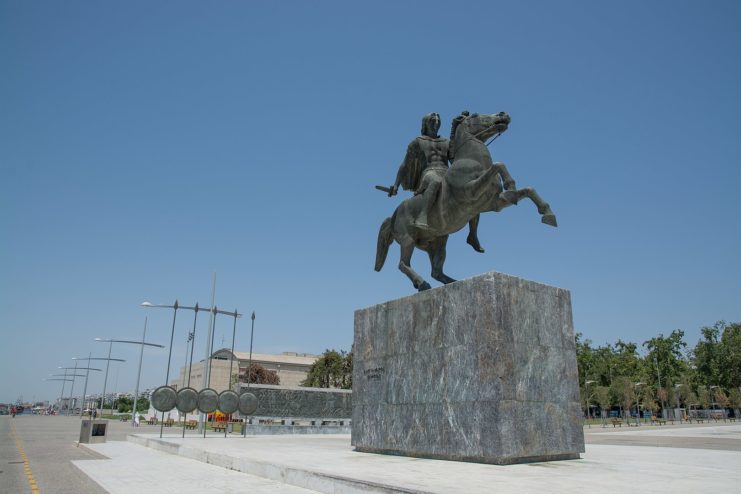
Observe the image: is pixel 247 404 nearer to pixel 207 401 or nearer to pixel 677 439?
pixel 207 401

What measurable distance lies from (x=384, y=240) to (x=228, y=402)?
12479mm

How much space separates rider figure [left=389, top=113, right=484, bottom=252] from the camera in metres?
10.9

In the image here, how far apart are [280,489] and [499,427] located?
3.44 meters

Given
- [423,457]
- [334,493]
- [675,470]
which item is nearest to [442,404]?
[423,457]

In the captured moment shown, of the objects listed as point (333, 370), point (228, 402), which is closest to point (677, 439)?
point (228, 402)

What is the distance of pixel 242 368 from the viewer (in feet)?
326

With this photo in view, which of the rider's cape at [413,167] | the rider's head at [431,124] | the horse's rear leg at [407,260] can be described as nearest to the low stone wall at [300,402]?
the horse's rear leg at [407,260]

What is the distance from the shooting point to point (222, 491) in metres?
7.73

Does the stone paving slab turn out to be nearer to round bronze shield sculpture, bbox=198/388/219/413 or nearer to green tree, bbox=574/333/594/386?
round bronze shield sculpture, bbox=198/388/219/413

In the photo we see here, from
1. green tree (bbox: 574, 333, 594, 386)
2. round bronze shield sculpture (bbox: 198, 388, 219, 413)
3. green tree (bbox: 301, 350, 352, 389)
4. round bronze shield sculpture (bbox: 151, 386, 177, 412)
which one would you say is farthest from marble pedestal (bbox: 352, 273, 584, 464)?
green tree (bbox: 574, 333, 594, 386)

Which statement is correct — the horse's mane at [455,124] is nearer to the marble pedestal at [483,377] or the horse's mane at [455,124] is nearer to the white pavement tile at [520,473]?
the marble pedestal at [483,377]

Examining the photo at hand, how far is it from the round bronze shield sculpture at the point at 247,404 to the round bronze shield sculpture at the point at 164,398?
3.16 meters

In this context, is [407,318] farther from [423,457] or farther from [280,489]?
[280,489]

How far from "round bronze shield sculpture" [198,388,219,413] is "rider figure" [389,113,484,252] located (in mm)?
13042
